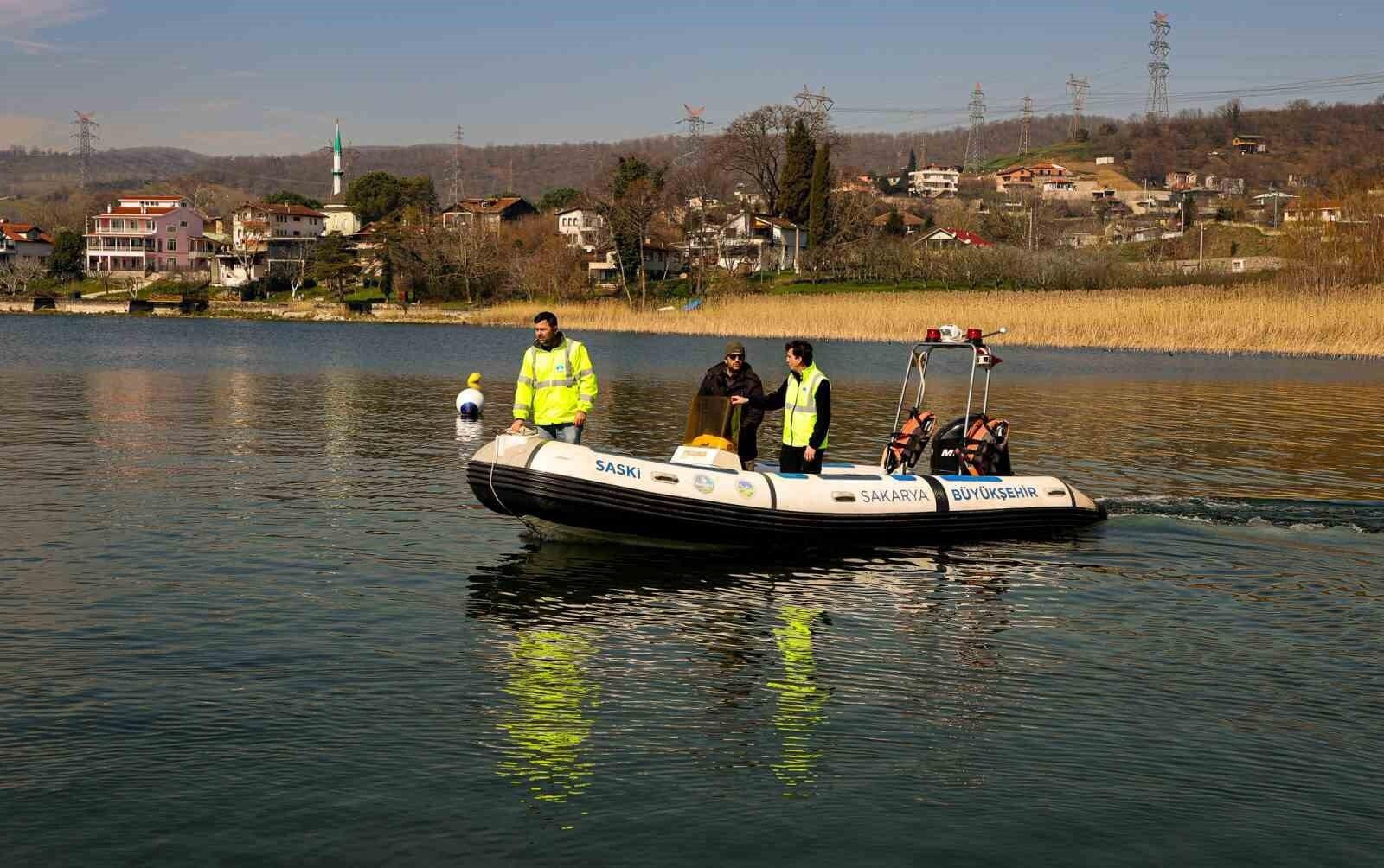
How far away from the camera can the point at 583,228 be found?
11525 centimetres

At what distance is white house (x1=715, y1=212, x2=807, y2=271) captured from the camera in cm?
10656

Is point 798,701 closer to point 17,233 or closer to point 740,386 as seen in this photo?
point 740,386

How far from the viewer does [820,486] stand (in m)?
13.4

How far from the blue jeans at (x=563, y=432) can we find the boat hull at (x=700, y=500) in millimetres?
1035

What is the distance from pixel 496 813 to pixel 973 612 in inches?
222

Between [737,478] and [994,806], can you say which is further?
[737,478]

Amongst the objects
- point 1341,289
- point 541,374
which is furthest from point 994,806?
point 1341,289

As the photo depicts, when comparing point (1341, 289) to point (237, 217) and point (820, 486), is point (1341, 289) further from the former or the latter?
point (237, 217)

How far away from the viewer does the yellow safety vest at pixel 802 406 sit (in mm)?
13594

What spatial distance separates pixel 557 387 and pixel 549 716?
6.10m

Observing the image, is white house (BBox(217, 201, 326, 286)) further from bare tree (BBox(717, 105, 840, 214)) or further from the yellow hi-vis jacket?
the yellow hi-vis jacket

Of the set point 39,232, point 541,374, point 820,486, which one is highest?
point 39,232

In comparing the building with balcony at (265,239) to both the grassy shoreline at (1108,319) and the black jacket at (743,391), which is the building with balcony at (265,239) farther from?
the black jacket at (743,391)

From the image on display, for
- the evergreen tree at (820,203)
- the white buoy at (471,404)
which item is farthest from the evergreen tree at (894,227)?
the white buoy at (471,404)
